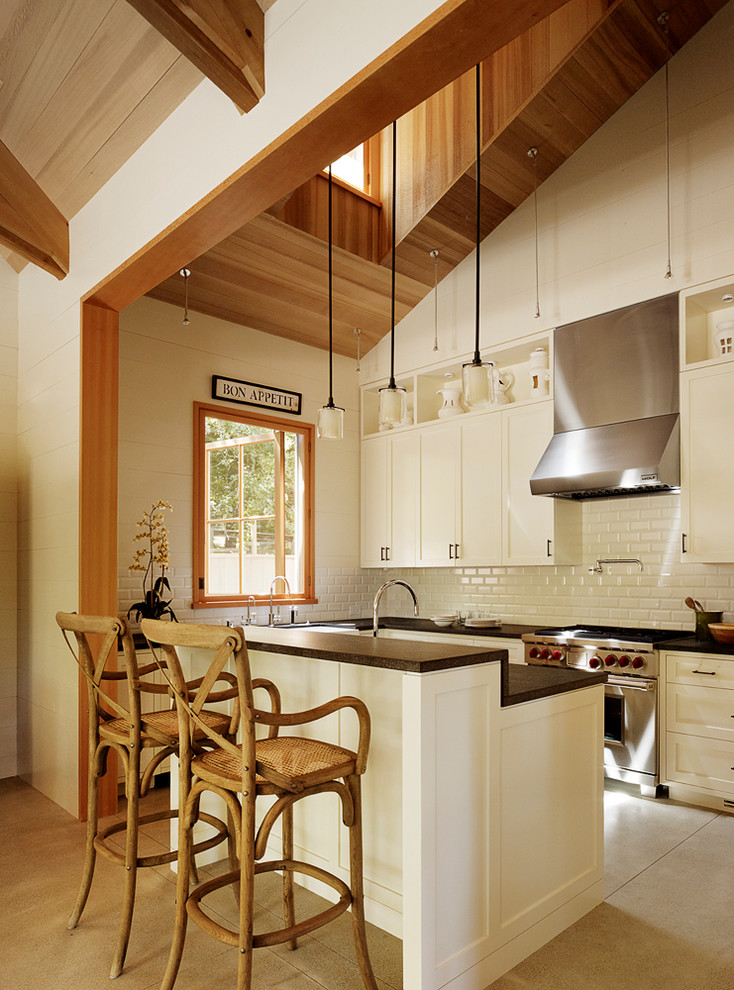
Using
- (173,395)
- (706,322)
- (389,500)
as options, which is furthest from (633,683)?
(173,395)

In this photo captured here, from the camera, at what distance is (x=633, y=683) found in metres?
4.01

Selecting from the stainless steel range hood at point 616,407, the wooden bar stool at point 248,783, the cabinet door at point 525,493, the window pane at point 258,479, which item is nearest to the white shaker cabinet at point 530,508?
the cabinet door at point 525,493

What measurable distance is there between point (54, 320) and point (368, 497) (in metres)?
2.90

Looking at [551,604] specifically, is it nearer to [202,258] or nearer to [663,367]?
[663,367]

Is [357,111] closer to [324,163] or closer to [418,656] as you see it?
[324,163]

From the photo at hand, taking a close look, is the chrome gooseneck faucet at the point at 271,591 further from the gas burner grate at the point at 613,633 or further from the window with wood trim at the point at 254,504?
A: the gas burner grate at the point at 613,633

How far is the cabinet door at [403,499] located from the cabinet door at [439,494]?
0.26 ft

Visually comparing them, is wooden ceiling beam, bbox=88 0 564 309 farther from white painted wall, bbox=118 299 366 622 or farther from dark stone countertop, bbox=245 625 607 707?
dark stone countertop, bbox=245 625 607 707

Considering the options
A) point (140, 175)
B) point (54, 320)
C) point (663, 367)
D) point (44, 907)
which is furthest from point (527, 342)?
point (44, 907)

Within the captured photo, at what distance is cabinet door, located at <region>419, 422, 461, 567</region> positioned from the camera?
5.41m

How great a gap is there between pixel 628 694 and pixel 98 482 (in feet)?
10.5

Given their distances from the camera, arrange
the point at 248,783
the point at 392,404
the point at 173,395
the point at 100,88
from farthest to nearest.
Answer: the point at 173,395
the point at 100,88
the point at 392,404
the point at 248,783

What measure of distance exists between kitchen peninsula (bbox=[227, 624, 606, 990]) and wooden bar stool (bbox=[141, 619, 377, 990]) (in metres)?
0.16

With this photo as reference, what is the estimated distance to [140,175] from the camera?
3369mm
